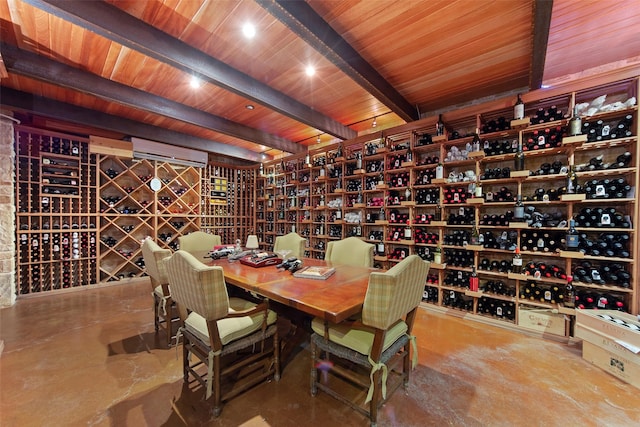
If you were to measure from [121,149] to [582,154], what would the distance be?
684 centimetres

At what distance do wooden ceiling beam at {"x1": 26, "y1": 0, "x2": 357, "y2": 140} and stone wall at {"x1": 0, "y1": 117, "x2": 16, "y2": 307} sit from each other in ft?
9.87

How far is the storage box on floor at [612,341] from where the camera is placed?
6.15 feet

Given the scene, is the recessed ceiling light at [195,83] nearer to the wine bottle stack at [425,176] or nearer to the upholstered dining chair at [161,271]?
the upholstered dining chair at [161,271]

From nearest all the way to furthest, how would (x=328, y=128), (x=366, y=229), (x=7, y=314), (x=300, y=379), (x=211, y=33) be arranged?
1. (x=300, y=379)
2. (x=211, y=33)
3. (x=7, y=314)
4. (x=328, y=128)
5. (x=366, y=229)

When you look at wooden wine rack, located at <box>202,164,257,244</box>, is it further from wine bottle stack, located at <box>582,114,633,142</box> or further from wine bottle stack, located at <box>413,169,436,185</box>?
wine bottle stack, located at <box>582,114,633,142</box>

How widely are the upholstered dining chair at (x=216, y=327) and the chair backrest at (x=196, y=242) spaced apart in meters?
1.82

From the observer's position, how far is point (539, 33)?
72.1 inches

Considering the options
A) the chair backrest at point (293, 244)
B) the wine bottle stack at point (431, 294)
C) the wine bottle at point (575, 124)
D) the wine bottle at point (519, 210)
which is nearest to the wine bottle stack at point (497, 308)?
the wine bottle stack at point (431, 294)

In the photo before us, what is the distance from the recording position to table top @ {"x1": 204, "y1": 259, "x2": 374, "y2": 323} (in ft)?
4.49

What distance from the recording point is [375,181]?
4.12 meters

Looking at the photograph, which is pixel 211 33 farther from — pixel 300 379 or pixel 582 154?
pixel 582 154

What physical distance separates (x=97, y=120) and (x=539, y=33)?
5378 millimetres

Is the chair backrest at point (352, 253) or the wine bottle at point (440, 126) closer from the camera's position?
the chair backrest at point (352, 253)

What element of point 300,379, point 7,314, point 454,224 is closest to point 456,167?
point 454,224
